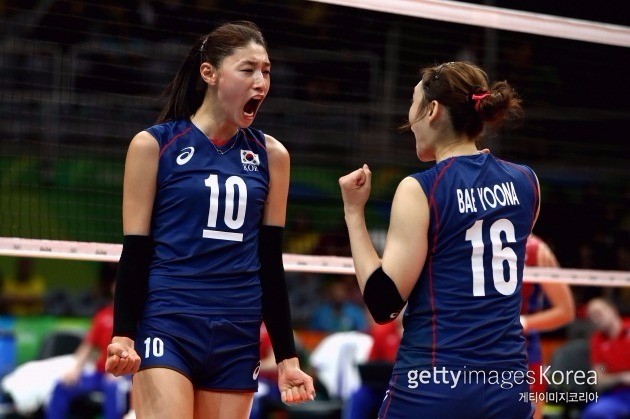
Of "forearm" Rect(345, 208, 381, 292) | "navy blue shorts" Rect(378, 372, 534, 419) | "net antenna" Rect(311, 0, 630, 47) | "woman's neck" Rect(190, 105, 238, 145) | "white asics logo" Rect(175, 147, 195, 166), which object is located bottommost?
"navy blue shorts" Rect(378, 372, 534, 419)

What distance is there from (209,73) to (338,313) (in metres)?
8.34

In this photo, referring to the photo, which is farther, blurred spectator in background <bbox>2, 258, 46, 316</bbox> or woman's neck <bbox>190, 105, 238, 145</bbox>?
blurred spectator in background <bbox>2, 258, 46, 316</bbox>

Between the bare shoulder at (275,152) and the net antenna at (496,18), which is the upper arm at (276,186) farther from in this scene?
the net antenna at (496,18)

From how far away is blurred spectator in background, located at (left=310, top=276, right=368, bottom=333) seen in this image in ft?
38.8

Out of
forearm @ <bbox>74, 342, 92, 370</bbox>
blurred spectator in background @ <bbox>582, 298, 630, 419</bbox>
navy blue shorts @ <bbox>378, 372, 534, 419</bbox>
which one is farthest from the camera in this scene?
forearm @ <bbox>74, 342, 92, 370</bbox>

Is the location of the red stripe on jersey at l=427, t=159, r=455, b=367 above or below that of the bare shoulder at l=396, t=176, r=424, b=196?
below

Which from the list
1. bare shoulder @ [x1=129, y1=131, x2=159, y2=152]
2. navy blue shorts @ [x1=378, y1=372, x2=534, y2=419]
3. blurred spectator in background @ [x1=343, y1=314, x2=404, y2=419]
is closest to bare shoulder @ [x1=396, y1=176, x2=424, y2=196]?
navy blue shorts @ [x1=378, y1=372, x2=534, y2=419]

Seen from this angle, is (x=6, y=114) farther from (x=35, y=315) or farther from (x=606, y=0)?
(x=606, y=0)

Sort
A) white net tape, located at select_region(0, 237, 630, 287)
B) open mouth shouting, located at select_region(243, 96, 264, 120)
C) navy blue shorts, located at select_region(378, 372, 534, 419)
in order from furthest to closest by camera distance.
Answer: white net tape, located at select_region(0, 237, 630, 287) < open mouth shouting, located at select_region(243, 96, 264, 120) < navy blue shorts, located at select_region(378, 372, 534, 419)

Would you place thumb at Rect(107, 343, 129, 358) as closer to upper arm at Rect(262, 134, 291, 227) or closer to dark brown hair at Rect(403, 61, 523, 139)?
upper arm at Rect(262, 134, 291, 227)

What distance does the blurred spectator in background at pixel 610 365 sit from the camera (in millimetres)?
8383

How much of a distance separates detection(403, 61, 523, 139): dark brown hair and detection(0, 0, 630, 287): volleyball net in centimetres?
192

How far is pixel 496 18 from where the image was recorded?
6.07 metres

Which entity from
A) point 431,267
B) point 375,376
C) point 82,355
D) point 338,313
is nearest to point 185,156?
point 431,267
